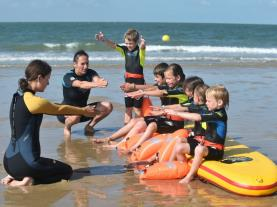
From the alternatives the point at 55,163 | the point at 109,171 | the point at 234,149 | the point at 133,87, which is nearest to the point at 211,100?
the point at 234,149

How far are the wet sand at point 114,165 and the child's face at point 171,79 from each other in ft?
4.15

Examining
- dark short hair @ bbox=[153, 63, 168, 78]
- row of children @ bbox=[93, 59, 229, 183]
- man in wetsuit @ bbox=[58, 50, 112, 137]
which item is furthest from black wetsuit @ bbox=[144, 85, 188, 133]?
man in wetsuit @ bbox=[58, 50, 112, 137]

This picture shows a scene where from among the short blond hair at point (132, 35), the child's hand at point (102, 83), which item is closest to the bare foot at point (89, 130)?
the child's hand at point (102, 83)

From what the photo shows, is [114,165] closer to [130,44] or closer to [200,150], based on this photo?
[200,150]

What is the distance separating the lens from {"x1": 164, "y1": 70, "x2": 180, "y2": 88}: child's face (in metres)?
7.26

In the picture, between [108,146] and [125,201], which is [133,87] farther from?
[125,201]

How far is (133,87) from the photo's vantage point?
8188 millimetres

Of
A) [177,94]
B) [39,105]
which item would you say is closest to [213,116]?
[177,94]

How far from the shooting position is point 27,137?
5473 millimetres

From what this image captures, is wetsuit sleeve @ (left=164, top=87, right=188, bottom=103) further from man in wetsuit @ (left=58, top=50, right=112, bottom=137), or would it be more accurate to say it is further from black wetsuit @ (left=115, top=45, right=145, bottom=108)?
black wetsuit @ (left=115, top=45, right=145, bottom=108)

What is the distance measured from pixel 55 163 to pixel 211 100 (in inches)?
74.1

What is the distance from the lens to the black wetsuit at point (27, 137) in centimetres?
541

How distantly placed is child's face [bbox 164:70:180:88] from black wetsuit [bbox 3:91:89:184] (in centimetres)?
214

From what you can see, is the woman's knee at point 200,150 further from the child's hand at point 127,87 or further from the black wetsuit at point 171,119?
the child's hand at point 127,87
